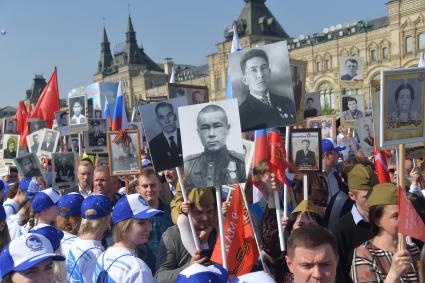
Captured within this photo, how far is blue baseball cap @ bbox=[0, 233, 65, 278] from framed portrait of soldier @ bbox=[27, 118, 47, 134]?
8469 millimetres

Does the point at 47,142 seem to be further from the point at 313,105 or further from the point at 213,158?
the point at 213,158

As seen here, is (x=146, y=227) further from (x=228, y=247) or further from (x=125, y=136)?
(x=125, y=136)

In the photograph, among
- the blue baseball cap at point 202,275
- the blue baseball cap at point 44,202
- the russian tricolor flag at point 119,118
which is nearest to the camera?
the blue baseball cap at point 202,275

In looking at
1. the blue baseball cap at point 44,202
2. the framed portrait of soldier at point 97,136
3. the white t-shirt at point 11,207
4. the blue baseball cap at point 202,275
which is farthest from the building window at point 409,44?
the blue baseball cap at point 202,275

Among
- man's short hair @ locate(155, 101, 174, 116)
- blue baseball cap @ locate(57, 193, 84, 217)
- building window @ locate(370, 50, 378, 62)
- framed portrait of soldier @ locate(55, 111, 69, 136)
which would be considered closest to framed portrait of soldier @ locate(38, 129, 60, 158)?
framed portrait of soldier @ locate(55, 111, 69, 136)

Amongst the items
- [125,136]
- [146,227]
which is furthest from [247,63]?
[125,136]

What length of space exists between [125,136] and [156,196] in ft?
7.46

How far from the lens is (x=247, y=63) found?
4.32 m

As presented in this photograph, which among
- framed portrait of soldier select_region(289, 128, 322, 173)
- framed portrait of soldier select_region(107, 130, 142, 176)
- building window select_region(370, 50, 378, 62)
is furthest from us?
building window select_region(370, 50, 378, 62)

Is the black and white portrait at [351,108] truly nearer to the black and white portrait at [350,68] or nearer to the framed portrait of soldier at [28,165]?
the black and white portrait at [350,68]

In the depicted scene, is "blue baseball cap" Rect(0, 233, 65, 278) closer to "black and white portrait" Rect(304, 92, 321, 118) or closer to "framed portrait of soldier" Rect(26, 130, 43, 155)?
"framed portrait of soldier" Rect(26, 130, 43, 155)

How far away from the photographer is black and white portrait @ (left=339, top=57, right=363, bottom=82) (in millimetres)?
11383

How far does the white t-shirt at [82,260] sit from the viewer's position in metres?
3.32

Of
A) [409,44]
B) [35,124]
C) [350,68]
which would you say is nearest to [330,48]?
[409,44]
